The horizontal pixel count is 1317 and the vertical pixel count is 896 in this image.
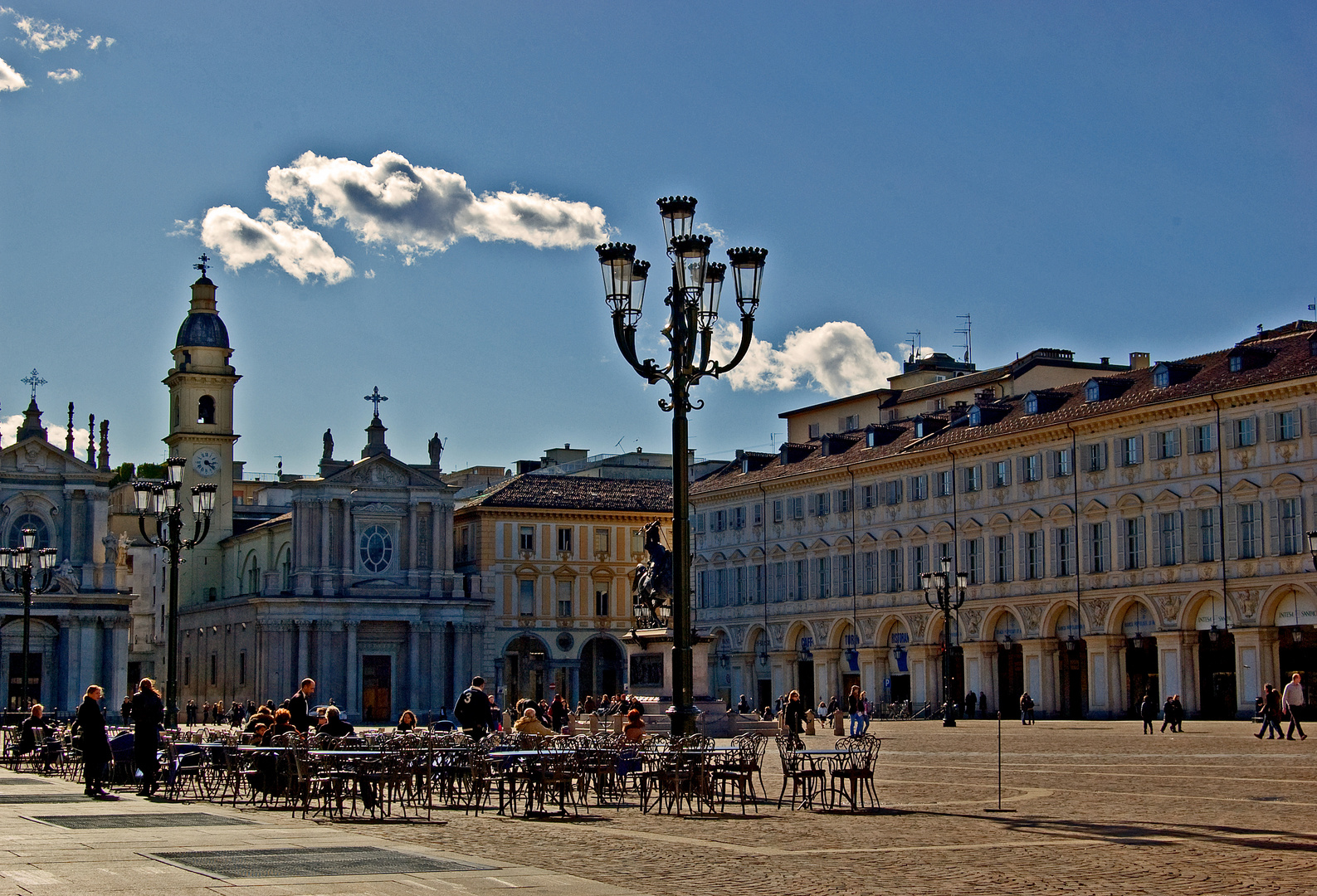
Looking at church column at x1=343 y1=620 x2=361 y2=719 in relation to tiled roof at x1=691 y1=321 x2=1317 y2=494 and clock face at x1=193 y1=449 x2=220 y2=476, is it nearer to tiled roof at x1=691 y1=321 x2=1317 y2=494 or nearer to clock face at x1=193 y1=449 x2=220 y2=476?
clock face at x1=193 y1=449 x2=220 y2=476

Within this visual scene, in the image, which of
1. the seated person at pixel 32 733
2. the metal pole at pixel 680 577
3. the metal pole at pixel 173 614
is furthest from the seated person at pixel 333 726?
the seated person at pixel 32 733

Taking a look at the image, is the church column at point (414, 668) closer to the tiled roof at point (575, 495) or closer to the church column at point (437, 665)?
the church column at point (437, 665)

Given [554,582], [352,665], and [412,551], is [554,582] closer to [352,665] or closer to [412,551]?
[412,551]

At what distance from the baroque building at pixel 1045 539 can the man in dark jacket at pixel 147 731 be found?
33.9 metres

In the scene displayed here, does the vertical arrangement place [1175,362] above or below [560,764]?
above

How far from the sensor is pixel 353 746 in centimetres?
2628

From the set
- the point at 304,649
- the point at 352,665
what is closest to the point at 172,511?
the point at 304,649

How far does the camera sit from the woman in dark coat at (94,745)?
25312 mm

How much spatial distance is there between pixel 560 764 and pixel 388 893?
8.97 metres

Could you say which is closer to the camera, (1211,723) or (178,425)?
(1211,723)

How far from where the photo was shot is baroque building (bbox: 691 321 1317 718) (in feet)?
200

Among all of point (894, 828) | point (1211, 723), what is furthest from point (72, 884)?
point (1211, 723)

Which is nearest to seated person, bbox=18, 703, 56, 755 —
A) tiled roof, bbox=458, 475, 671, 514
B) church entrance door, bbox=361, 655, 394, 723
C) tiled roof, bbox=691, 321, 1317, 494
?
tiled roof, bbox=691, 321, 1317, 494

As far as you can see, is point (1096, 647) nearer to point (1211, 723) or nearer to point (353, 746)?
point (1211, 723)
